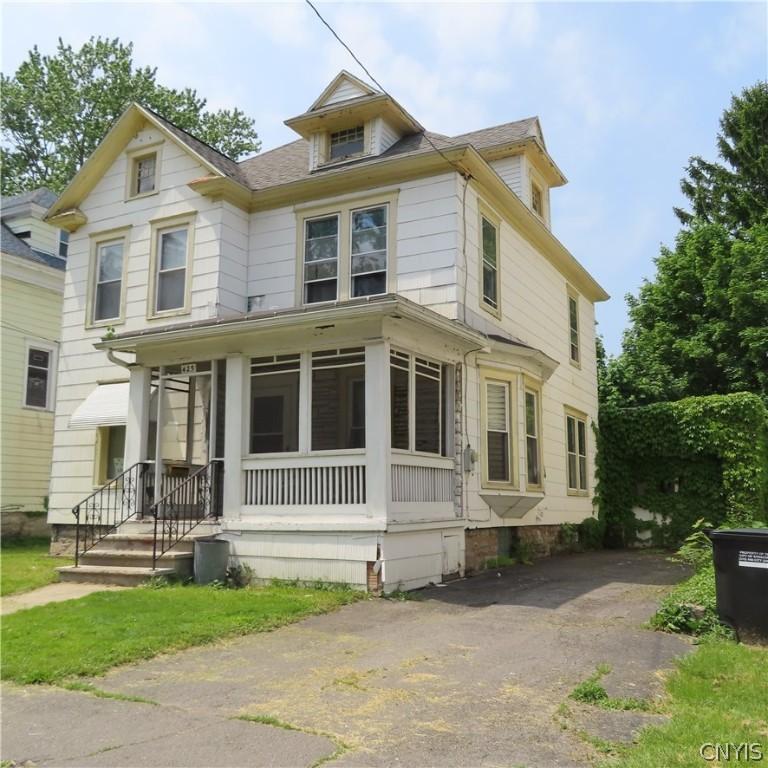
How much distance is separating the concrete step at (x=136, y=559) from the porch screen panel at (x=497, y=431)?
544 cm

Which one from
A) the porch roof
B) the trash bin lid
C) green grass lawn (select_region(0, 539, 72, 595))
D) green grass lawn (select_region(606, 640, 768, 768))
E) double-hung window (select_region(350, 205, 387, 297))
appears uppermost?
double-hung window (select_region(350, 205, 387, 297))

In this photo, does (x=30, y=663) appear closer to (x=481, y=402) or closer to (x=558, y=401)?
(x=481, y=402)

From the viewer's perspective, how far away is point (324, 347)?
11125 mm

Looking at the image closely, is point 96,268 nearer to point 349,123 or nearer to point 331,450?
point 349,123

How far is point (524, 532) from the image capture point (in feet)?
48.4

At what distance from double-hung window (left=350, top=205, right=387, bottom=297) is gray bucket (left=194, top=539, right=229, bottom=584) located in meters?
5.33

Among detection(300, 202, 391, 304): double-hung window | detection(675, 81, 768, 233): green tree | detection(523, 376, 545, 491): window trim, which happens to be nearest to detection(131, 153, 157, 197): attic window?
detection(300, 202, 391, 304): double-hung window

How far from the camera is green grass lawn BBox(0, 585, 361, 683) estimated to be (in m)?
6.55

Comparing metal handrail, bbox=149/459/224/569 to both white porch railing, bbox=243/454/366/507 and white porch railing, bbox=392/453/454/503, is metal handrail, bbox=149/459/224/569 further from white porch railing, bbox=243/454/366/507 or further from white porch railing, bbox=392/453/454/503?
white porch railing, bbox=392/453/454/503

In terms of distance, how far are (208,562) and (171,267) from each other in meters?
6.67

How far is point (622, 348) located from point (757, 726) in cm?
2384

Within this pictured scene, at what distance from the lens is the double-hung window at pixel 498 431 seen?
1327cm

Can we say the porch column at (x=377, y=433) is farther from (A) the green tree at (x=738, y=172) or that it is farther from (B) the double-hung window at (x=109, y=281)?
(A) the green tree at (x=738, y=172)

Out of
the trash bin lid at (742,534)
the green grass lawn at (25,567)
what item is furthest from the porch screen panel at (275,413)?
the trash bin lid at (742,534)
